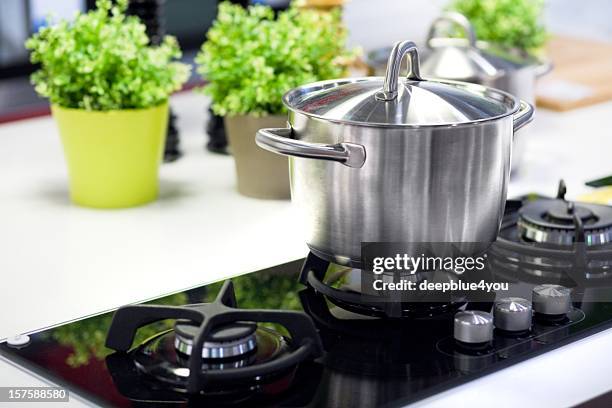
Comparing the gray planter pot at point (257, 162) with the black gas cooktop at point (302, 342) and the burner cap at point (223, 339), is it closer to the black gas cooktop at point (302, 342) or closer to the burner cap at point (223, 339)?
the black gas cooktop at point (302, 342)

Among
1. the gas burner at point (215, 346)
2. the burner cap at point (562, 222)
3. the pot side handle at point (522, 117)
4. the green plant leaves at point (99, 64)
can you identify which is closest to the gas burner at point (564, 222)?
the burner cap at point (562, 222)

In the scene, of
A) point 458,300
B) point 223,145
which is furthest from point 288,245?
point 223,145

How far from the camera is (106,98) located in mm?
1442

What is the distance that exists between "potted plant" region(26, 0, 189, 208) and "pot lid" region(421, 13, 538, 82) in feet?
1.14

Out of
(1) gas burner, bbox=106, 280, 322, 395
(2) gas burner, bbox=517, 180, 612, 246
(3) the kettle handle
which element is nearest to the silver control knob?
(1) gas burner, bbox=106, 280, 322, 395

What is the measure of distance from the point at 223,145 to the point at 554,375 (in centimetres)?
85

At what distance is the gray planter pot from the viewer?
1.51 metres

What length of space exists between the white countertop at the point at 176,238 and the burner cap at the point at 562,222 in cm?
19

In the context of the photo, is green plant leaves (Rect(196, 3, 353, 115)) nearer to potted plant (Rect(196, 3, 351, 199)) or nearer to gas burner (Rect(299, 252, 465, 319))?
potted plant (Rect(196, 3, 351, 199))

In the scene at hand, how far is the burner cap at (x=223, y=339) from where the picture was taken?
968 millimetres

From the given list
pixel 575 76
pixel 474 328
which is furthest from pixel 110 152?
pixel 575 76

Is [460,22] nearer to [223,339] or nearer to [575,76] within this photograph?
[575,76]

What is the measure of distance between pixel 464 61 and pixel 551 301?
0.54 m

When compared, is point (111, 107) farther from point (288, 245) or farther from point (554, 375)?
point (554, 375)
